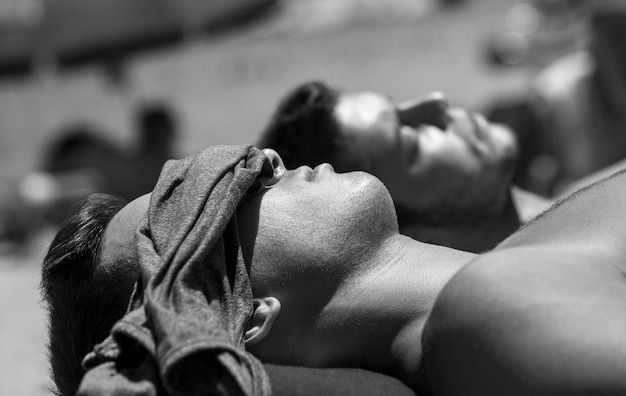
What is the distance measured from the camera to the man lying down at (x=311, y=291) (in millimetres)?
1834

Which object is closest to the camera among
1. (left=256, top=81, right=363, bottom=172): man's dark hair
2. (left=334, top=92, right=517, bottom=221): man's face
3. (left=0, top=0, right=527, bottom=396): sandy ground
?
(left=334, top=92, right=517, bottom=221): man's face

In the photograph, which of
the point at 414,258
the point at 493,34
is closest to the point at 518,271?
the point at 414,258

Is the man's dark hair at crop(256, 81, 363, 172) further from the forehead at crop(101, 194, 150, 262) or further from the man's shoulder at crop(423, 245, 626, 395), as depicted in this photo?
the man's shoulder at crop(423, 245, 626, 395)

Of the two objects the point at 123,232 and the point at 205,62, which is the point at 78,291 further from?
the point at 205,62

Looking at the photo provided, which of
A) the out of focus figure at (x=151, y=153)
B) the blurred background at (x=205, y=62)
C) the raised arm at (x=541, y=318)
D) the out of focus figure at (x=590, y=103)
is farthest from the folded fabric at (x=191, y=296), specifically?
the blurred background at (x=205, y=62)

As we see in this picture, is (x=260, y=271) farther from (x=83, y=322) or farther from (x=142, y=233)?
(x=83, y=322)

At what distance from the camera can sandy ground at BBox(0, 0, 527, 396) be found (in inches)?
558

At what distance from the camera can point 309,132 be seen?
Answer: 3.49 m

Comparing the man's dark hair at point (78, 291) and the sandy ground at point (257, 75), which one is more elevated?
the man's dark hair at point (78, 291)

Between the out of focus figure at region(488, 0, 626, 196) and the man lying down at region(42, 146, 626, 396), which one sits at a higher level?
the man lying down at region(42, 146, 626, 396)

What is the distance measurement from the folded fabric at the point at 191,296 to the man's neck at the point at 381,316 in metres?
0.21

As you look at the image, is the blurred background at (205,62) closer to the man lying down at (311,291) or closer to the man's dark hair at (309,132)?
the man's dark hair at (309,132)

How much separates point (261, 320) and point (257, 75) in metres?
12.5

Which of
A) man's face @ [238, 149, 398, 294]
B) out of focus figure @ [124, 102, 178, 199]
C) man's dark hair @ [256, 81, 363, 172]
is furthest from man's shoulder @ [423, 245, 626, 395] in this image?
out of focus figure @ [124, 102, 178, 199]
